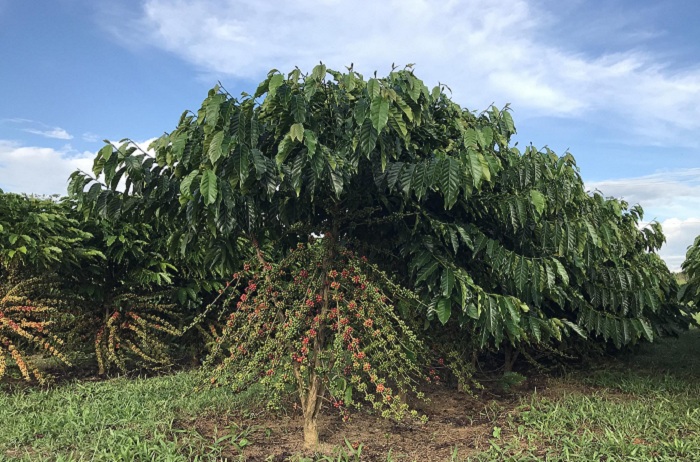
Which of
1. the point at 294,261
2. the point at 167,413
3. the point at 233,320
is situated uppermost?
the point at 294,261

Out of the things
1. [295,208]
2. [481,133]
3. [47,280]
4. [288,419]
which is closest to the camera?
[481,133]

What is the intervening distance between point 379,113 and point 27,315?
5302 millimetres

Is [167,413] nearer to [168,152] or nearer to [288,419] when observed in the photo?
[288,419]

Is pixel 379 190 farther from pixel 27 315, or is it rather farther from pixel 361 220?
pixel 27 315

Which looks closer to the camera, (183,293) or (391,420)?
(391,420)

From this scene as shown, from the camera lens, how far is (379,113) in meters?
2.91

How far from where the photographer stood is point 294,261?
410cm

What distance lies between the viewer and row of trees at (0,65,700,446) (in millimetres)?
3189

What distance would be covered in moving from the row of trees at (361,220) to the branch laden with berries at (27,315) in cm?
93

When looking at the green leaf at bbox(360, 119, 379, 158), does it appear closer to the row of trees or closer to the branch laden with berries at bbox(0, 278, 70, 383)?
the row of trees

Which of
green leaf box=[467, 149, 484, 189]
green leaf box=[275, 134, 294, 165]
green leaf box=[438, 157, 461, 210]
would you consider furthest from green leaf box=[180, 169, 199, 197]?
green leaf box=[467, 149, 484, 189]

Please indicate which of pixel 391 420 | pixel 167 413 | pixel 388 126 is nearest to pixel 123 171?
pixel 388 126

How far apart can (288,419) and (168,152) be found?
2.44m

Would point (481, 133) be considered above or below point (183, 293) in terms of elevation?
above
